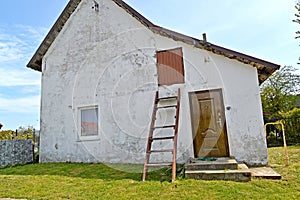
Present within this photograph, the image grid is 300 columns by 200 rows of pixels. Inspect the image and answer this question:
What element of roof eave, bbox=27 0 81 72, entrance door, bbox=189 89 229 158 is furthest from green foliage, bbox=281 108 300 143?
roof eave, bbox=27 0 81 72

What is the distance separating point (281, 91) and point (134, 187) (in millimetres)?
21930

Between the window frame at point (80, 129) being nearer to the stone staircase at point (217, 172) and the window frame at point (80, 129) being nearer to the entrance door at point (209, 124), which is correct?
the entrance door at point (209, 124)

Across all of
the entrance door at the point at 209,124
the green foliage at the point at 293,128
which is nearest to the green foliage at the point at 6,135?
the entrance door at the point at 209,124

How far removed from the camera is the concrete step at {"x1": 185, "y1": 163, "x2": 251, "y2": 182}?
561cm

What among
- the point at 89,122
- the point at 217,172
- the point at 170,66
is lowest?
the point at 217,172

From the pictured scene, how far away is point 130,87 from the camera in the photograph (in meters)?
9.16

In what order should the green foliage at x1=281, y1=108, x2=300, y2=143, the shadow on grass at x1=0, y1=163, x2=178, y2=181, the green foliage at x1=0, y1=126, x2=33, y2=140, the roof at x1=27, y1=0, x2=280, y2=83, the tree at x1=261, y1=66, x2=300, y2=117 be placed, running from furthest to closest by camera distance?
the tree at x1=261, y1=66, x2=300, y2=117 → the green foliage at x1=281, y1=108, x2=300, y2=143 → the green foliage at x1=0, y1=126, x2=33, y2=140 → the roof at x1=27, y1=0, x2=280, y2=83 → the shadow on grass at x1=0, y1=163, x2=178, y2=181

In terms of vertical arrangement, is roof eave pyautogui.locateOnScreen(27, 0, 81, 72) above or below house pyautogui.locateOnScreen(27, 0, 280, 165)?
above

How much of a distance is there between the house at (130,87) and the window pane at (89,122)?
1.6 inches

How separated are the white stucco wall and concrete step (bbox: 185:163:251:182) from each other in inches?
80.9

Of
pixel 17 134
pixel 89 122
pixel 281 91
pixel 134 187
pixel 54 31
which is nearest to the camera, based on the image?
pixel 134 187

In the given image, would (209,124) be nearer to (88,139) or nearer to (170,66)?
(170,66)

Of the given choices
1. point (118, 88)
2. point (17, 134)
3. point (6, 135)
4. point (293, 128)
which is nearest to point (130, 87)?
point (118, 88)

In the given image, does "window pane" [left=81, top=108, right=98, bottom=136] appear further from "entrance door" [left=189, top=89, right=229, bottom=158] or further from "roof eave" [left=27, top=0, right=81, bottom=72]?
"entrance door" [left=189, top=89, right=229, bottom=158]
